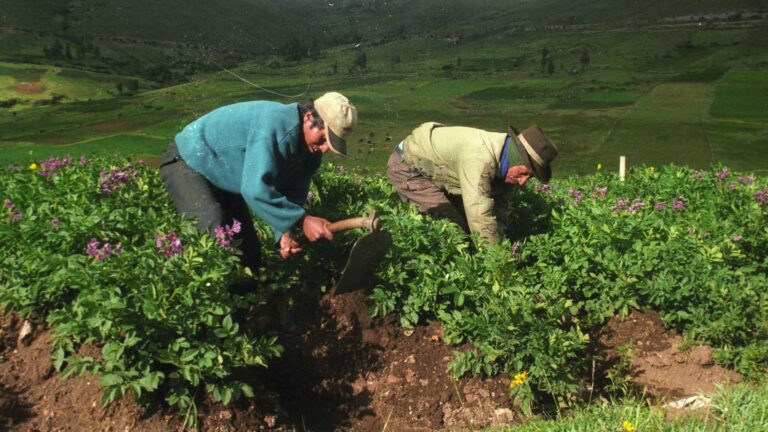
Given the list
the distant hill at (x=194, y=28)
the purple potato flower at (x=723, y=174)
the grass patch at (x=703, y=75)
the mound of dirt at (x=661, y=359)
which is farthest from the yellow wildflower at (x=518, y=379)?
the distant hill at (x=194, y=28)

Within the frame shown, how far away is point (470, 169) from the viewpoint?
6.11m

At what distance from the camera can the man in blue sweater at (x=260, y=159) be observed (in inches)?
190

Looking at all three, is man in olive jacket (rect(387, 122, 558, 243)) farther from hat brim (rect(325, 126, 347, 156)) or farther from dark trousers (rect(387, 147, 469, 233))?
hat brim (rect(325, 126, 347, 156))

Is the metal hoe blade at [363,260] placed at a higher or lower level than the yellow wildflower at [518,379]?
higher

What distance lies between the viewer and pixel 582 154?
4406 centimetres

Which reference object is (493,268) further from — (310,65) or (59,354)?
(310,65)

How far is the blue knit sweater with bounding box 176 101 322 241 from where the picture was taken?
4.81 metres

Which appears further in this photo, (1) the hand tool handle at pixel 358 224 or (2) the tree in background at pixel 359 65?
(2) the tree in background at pixel 359 65

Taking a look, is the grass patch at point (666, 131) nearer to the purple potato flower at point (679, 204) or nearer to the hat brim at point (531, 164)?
the purple potato flower at point (679, 204)

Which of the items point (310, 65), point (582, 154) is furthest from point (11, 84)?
point (582, 154)

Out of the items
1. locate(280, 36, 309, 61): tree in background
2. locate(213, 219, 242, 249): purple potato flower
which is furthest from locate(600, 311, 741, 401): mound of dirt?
locate(280, 36, 309, 61): tree in background

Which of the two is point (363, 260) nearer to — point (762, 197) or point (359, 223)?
point (359, 223)

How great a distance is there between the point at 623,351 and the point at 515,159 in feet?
6.28

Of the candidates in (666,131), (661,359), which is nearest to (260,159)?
(661,359)
